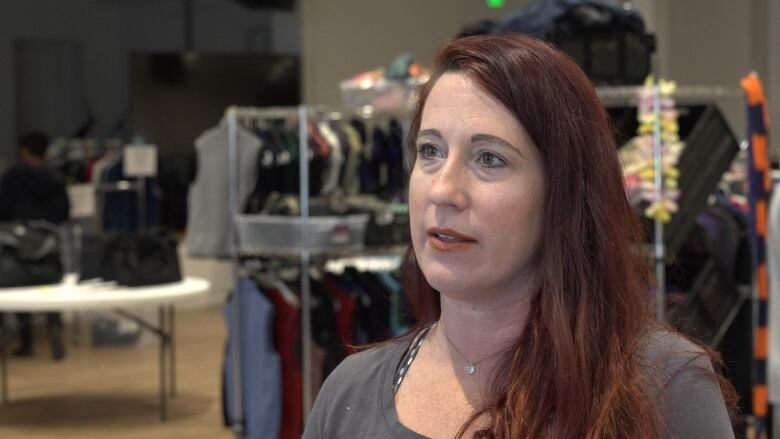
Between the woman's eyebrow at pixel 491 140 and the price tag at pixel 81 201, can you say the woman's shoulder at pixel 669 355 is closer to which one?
the woman's eyebrow at pixel 491 140

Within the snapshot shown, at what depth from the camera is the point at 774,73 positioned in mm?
9766

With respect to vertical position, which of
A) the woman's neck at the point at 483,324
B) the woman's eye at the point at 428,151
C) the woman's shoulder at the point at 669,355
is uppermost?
the woman's eye at the point at 428,151

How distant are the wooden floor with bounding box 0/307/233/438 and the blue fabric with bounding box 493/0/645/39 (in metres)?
2.79

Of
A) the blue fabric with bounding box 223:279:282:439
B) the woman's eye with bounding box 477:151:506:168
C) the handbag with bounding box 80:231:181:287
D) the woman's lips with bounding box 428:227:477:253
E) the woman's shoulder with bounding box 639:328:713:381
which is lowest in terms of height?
the blue fabric with bounding box 223:279:282:439

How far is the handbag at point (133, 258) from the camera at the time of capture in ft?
20.9

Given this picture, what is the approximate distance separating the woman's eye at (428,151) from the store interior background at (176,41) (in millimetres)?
9680

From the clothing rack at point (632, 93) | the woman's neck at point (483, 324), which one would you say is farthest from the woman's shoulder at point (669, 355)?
the clothing rack at point (632, 93)

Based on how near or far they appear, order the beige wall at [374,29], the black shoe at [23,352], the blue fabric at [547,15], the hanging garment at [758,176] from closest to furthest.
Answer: the hanging garment at [758,176] < the blue fabric at [547,15] < the black shoe at [23,352] < the beige wall at [374,29]

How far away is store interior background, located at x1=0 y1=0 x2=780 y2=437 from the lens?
1148 cm

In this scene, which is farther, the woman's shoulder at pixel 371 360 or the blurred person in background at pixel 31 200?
the blurred person in background at pixel 31 200

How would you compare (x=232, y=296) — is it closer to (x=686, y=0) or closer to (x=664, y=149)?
→ (x=664, y=149)

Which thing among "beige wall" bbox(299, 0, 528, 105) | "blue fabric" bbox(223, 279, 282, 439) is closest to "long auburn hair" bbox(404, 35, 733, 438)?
"blue fabric" bbox(223, 279, 282, 439)

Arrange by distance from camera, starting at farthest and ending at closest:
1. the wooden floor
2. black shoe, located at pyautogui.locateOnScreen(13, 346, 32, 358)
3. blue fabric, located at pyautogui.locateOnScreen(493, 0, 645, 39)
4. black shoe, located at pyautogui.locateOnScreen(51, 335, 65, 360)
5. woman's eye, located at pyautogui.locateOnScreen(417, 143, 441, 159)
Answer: black shoe, located at pyautogui.locateOnScreen(13, 346, 32, 358) < black shoe, located at pyautogui.locateOnScreen(51, 335, 65, 360) < the wooden floor < blue fabric, located at pyautogui.locateOnScreen(493, 0, 645, 39) < woman's eye, located at pyautogui.locateOnScreen(417, 143, 441, 159)

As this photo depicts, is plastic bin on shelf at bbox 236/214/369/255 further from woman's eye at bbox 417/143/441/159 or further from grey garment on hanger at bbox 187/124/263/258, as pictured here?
woman's eye at bbox 417/143/441/159
